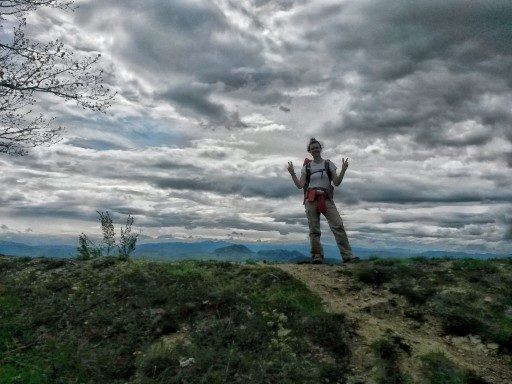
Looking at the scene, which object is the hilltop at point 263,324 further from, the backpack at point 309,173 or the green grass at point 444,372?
the backpack at point 309,173

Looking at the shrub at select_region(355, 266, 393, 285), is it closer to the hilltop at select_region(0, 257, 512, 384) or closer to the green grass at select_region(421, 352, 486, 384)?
the hilltop at select_region(0, 257, 512, 384)

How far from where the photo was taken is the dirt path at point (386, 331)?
26.7 feet

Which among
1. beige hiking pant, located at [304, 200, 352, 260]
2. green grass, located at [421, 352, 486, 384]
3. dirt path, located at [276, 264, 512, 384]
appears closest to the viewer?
green grass, located at [421, 352, 486, 384]

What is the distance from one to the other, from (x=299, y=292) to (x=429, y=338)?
9.87 feet

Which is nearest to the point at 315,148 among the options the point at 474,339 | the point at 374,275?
the point at 374,275

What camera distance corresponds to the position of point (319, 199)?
45.3 feet

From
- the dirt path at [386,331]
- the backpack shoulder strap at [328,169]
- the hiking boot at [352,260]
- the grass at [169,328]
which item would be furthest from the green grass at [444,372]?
the backpack shoulder strap at [328,169]

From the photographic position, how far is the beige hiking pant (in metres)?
13.7

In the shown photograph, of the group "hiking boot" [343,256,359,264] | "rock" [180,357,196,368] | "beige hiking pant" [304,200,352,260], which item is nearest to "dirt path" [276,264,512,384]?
"hiking boot" [343,256,359,264]

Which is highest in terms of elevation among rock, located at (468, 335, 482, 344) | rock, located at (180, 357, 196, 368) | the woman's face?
the woman's face

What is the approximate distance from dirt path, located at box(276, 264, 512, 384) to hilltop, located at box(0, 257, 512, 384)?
0.09ft

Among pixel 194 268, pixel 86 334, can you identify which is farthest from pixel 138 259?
pixel 86 334

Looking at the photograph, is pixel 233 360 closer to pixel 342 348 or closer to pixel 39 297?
pixel 342 348

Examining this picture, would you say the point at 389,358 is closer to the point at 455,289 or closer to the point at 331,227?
the point at 455,289
